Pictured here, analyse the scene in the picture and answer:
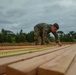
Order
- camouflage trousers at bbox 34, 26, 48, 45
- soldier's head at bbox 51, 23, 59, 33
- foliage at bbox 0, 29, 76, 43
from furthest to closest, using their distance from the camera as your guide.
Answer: foliage at bbox 0, 29, 76, 43, camouflage trousers at bbox 34, 26, 48, 45, soldier's head at bbox 51, 23, 59, 33

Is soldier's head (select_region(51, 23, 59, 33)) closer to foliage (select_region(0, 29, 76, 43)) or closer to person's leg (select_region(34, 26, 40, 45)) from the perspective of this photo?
person's leg (select_region(34, 26, 40, 45))

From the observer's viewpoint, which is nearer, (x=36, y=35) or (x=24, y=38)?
(x=36, y=35)

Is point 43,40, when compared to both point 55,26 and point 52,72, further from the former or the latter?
point 52,72

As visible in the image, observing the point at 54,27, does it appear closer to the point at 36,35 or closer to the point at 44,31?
the point at 44,31

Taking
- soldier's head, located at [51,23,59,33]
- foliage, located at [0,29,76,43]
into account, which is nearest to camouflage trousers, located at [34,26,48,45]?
soldier's head, located at [51,23,59,33]

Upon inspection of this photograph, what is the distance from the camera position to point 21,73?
59 centimetres

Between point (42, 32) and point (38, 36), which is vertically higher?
point (42, 32)

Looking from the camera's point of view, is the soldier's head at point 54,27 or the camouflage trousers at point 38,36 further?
the camouflage trousers at point 38,36

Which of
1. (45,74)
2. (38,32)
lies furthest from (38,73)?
(38,32)

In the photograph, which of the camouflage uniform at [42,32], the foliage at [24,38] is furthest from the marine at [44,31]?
the foliage at [24,38]

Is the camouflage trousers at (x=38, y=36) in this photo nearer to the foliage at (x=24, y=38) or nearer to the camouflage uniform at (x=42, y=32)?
the camouflage uniform at (x=42, y=32)

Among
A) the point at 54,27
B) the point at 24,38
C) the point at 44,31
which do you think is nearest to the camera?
the point at 54,27

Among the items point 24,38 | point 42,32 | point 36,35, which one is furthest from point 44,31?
point 24,38

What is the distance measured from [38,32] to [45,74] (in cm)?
611
